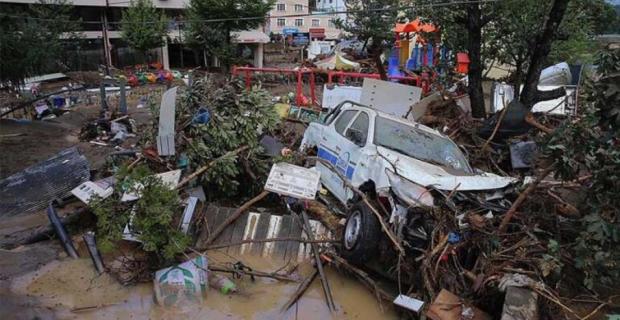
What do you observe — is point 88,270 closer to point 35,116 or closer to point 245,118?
point 245,118

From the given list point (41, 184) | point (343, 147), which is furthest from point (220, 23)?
point (343, 147)

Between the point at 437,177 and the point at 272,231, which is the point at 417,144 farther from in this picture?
the point at 272,231

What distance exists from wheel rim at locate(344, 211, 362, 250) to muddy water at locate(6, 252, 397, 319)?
1.94 ft

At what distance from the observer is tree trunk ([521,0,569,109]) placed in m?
10.5

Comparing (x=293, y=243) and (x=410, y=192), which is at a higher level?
(x=410, y=192)

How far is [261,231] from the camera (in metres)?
7.11

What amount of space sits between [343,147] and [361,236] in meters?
2.09

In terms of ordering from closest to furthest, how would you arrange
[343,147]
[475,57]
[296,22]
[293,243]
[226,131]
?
[293,243], [343,147], [226,131], [475,57], [296,22]

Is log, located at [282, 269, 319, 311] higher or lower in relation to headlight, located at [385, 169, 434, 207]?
lower

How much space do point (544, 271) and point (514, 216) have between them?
0.88m

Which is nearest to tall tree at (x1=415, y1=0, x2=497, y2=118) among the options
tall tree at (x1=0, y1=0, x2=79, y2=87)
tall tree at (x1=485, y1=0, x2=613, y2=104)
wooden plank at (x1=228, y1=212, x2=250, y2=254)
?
tall tree at (x1=485, y1=0, x2=613, y2=104)

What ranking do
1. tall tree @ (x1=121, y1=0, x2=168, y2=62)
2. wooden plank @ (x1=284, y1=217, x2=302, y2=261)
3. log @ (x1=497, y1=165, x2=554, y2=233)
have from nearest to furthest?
log @ (x1=497, y1=165, x2=554, y2=233)
wooden plank @ (x1=284, y1=217, x2=302, y2=261)
tall tree @ (x1=121, y1=0, x2=168, y2=62)

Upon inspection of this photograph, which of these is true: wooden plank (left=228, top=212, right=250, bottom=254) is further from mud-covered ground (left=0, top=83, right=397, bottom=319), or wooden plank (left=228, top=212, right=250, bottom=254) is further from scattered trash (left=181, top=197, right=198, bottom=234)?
scattered trash (left=181, top=197, right=198, bottom=234)

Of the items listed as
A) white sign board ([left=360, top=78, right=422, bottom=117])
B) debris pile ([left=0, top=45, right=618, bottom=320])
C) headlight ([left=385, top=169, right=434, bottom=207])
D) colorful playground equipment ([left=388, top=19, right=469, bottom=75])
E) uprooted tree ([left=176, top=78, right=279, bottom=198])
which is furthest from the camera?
colorful playground equipment ([left=388, top=19, right=469, bottom=75])
